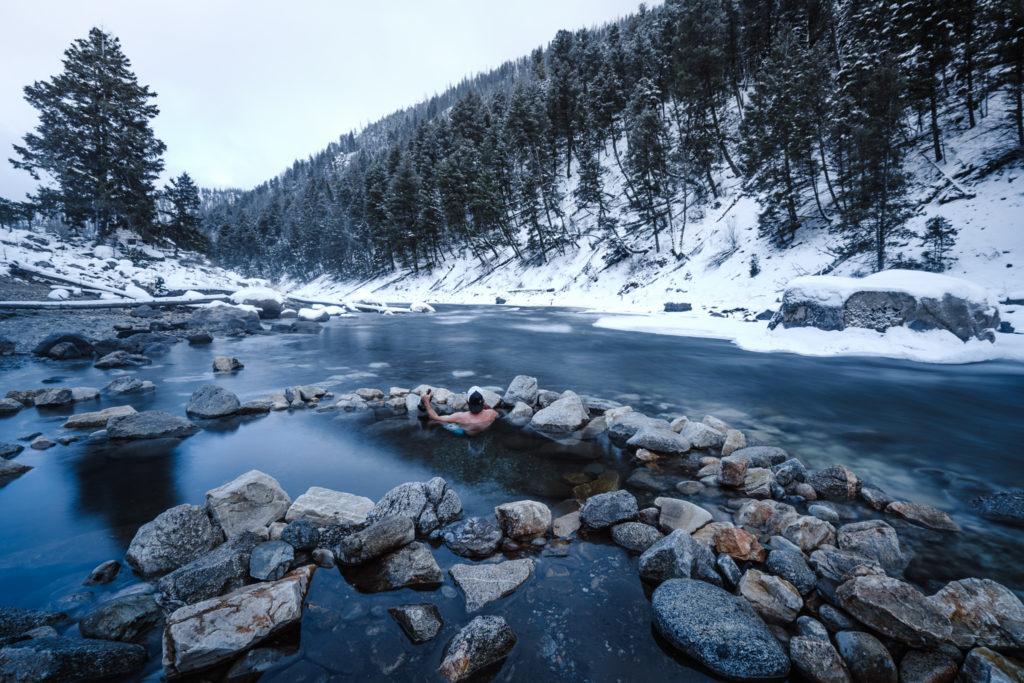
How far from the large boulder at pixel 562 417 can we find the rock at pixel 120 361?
15.1 meters

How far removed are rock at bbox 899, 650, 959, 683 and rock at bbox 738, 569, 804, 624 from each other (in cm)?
61

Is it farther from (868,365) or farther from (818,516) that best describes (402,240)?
(818,516)

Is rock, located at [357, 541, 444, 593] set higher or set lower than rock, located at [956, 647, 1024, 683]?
lower

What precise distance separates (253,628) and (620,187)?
46759mm

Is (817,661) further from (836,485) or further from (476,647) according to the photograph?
(836,485)

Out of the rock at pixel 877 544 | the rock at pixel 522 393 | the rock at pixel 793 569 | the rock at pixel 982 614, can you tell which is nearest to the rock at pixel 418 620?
the rock at pixel 793 569

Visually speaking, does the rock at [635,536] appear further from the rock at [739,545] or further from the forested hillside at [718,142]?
the forested hillside at [718,142]

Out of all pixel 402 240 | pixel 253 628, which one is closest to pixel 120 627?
pixel 253 628

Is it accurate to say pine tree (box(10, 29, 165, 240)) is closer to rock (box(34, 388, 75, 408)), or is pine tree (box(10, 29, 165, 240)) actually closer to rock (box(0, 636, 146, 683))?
rock (box(34, 388, 75, 408))

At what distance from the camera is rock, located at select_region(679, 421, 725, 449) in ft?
20.7

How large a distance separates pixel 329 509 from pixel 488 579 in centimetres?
217

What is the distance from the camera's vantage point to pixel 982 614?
9.17 ft

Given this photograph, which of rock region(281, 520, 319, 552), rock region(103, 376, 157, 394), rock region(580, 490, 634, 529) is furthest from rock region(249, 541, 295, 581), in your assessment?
rock region(103, 376, 157, 394)

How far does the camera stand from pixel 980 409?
827 centimetres
